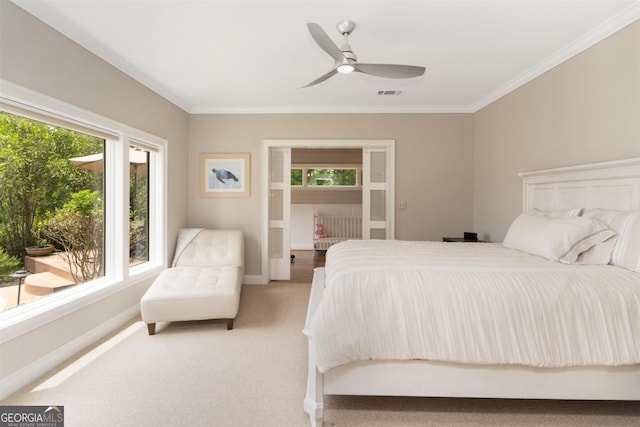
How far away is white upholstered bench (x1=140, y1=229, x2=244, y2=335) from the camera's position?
2.74m

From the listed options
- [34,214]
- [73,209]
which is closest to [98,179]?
[73,209]

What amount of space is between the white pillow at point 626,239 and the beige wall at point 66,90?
383 centimetres

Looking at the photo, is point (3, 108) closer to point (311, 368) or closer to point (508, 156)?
point (311, 368)

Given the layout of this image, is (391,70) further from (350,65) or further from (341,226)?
(341,226)

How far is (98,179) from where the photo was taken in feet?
9.40

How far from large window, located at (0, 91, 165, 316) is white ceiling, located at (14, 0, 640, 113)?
2.33 ft

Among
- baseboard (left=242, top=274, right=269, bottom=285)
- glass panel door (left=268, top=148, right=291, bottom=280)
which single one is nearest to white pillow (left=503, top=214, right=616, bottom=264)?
glass panel door (left=268, top=148, right=291, bottom=280)

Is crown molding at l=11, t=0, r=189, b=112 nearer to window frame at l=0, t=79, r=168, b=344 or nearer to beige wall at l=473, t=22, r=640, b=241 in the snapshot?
window frame at l=0, t=79, r=168, b=344

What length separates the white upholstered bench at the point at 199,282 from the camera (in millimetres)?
2738

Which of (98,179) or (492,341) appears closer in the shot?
(492,341)

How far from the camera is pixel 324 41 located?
195 centimetres

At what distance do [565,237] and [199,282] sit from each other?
10.2 feet

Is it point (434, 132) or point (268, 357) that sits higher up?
point (434, 132)

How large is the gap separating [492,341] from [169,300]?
2534 millimetres
